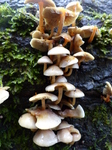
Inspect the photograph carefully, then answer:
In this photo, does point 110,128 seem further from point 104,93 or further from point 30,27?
point 30,27

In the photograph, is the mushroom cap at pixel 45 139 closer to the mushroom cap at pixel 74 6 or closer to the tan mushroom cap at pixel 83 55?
the tan mushroom cap at pixel 83 55

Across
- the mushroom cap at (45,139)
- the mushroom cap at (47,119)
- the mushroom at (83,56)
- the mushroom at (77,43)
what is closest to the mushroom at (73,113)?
the mushroom cap at (47,119)

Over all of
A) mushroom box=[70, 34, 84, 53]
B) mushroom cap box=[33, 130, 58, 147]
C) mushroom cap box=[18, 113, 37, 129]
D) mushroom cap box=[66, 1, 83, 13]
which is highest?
mushroom cap box=[66, 1, 83, 13]

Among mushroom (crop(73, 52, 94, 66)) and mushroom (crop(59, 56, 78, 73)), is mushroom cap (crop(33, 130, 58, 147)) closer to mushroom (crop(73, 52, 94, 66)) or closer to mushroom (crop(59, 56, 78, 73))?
mushroom (crop(59, 56, 78, 73))

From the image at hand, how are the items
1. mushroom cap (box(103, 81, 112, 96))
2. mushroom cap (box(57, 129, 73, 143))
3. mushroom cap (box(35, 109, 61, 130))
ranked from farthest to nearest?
mushroom cap (box(103, 81, 112, 96)) < mushroom cap (box(57, 129, 73, 143)) < mushroom cap (box(35, 109, 61, 130))

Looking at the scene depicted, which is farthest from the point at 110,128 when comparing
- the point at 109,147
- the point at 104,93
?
the point at 104,93

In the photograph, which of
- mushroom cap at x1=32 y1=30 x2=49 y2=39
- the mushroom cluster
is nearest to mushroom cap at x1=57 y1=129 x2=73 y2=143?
the mushroom cluster

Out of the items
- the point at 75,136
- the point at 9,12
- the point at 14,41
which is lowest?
the point at 75,136
